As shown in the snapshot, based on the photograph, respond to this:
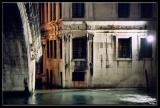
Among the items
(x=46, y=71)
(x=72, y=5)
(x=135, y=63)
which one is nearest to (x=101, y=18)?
(x=72, y=5)

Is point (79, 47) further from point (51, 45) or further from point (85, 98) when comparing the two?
point (85, 98)

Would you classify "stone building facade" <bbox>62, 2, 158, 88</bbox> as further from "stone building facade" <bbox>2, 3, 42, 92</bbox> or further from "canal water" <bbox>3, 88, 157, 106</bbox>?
"stone building facade" <bbox>2, 3, 42, 92</bbox>

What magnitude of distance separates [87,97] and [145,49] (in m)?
5.61

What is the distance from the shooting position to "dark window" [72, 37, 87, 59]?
23275 mm

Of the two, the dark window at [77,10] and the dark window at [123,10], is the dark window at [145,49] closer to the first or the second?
the dark window at [123,10]

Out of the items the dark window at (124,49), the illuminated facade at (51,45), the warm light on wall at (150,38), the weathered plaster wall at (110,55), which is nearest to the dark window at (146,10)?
the weathered plaster wall at (110,55)

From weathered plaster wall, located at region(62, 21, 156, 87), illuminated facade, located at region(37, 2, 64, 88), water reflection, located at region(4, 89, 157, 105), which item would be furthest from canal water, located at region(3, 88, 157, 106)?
illuminated facade, located at region(37, 2, 64, 88)

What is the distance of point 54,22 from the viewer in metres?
24.6

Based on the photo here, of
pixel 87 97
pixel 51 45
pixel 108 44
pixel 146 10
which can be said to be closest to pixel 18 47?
pixel 87 97

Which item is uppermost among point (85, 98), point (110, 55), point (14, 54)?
point (14, 54)

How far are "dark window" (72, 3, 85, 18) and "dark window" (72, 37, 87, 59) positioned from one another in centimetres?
144

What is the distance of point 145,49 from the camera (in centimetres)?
2370

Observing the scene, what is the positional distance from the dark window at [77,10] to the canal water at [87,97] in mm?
4616

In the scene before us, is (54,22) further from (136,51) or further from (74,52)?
(136,51)
